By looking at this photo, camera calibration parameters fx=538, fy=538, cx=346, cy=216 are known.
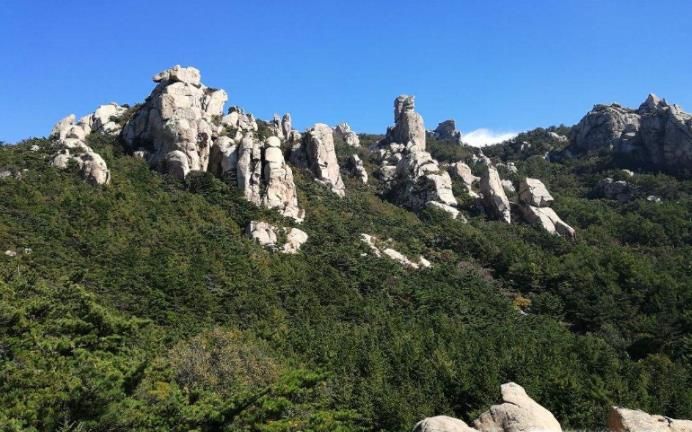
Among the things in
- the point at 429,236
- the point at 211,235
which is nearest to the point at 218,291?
the point at 211,235

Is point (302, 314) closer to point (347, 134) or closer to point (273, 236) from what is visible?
point (273, 236)

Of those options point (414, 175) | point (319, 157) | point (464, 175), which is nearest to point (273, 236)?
point (319, 157)

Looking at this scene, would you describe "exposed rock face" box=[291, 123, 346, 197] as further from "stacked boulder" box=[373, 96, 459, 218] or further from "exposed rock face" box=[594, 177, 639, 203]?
"exposed rock face" box=[594, 177, 639, 203]

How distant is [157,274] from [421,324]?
78.5 feet

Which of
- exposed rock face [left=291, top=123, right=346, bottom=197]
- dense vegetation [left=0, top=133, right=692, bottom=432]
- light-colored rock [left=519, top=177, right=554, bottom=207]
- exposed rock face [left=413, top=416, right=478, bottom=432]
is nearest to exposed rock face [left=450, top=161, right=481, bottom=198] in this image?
light-colored rock [left=519, top=177, right=554, bottom=207]

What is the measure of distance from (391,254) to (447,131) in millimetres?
107351

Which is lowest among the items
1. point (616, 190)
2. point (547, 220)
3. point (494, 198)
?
point (547, 220)

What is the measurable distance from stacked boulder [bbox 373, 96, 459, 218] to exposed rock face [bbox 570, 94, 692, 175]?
45.7 m

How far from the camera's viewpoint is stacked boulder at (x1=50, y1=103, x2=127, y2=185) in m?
58.3

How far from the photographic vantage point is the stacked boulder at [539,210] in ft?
282

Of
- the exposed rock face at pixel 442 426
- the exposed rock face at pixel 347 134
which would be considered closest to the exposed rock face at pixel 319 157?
the exposed rock face at pixel 347 134

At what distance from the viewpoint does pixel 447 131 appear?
553 ft

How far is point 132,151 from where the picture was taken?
235ft

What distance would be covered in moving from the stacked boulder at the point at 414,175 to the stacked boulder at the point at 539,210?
1207 cm
